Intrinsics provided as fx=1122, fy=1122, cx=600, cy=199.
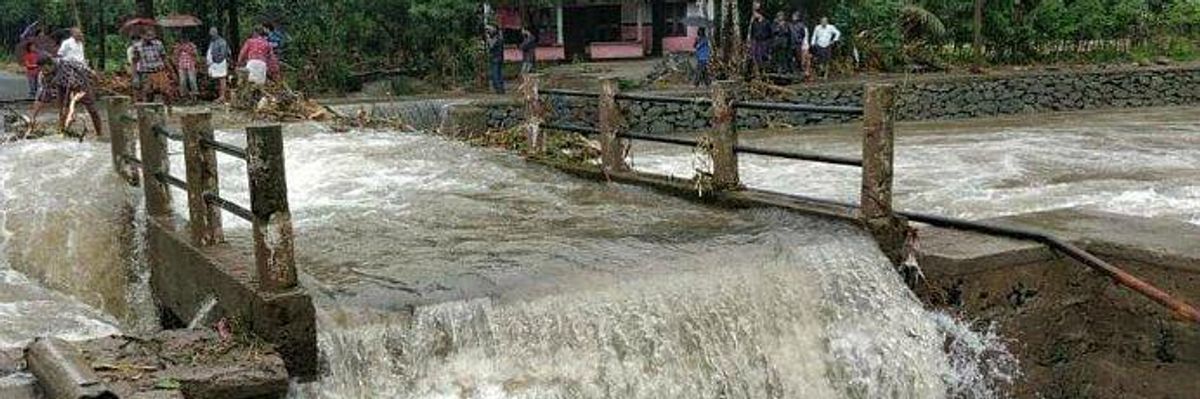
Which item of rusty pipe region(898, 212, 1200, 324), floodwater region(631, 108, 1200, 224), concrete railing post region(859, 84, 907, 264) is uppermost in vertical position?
concrete railing post region(859, 84, 907, 264)

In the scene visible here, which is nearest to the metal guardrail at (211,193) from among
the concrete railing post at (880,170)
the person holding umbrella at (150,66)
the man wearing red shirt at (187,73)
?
the concrete railing post at (880,170)

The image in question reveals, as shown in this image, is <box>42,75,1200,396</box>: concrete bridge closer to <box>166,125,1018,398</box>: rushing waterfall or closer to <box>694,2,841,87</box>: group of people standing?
<box>166,125,1018,398</box>: rushing waterfall

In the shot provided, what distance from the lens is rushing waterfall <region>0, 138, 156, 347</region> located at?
24.4 ft

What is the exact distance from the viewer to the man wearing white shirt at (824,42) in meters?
23.2

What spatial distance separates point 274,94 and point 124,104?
292 inches

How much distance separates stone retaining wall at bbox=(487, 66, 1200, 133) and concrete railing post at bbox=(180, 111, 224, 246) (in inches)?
544

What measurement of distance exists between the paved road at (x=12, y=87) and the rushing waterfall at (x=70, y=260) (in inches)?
634

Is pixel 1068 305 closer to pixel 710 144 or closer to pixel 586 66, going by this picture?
pixel 710 144

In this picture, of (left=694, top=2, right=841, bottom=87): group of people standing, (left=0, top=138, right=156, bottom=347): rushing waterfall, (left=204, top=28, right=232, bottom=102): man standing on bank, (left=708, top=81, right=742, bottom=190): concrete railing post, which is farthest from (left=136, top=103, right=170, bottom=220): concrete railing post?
(left=694, top=2, right=841, bottom=87): group of people standing

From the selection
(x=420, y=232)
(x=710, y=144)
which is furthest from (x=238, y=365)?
(x=710, y=144)

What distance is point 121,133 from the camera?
9.73m

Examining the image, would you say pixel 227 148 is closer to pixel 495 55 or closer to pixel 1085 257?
pixel 1085 257

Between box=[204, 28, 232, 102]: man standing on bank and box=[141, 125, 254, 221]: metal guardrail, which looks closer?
box=[141, 125, 254, 221]: metal guardrail

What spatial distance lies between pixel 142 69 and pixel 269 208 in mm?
12068
